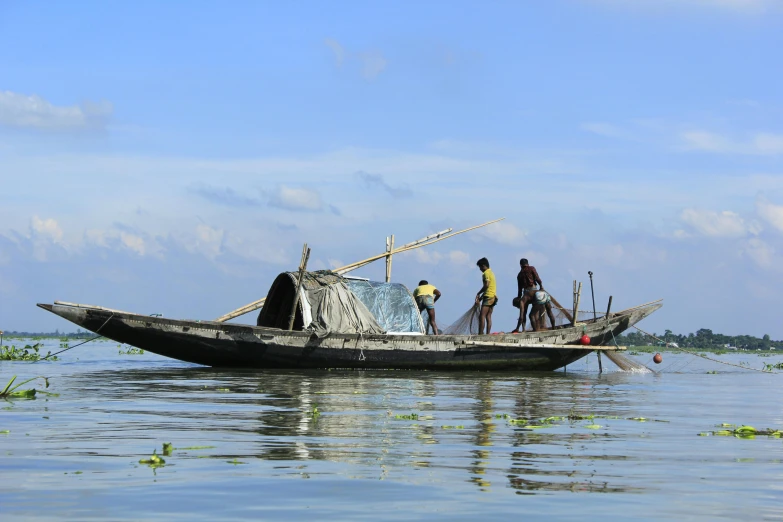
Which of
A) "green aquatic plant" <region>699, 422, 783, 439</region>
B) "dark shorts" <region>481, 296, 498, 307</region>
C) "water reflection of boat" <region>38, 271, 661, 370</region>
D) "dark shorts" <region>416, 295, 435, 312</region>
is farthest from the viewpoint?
"dark shorts" <region>416, 295, 435, 312</region>

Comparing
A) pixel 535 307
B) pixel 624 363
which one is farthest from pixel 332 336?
pixel 624 363

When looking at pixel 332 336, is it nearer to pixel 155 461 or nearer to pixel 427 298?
pixel 427 298

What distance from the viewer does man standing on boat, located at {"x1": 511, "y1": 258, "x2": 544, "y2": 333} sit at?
79.2 feet

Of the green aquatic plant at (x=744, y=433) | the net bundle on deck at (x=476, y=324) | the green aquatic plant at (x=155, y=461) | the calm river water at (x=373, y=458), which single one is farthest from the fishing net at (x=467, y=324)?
the green aquatic plant at (x=155, y=461)

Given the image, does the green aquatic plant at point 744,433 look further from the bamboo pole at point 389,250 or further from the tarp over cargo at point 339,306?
the bamboo pole at point 389,250

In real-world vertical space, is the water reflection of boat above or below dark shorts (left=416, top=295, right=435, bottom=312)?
below

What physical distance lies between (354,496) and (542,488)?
137 cm

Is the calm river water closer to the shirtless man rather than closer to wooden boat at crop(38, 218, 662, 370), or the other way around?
wooden boat at crop(38, 218, 662, 370)

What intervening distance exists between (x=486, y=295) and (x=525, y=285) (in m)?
1.20

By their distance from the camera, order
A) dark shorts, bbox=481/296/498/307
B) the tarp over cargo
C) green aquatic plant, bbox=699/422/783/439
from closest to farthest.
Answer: green aquatic plant, bbox=699/422/783/439, the tarp over cargo, dark shorts, bbox=481/296/498/307

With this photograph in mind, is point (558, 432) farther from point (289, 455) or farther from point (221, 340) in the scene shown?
point (221, 340)

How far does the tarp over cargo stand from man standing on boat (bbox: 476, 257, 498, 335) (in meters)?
1.61

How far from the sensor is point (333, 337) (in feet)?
71.6

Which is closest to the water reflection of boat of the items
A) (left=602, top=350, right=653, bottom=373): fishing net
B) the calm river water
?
(left=602, top=350, right=653, bottom=373): fishing net
